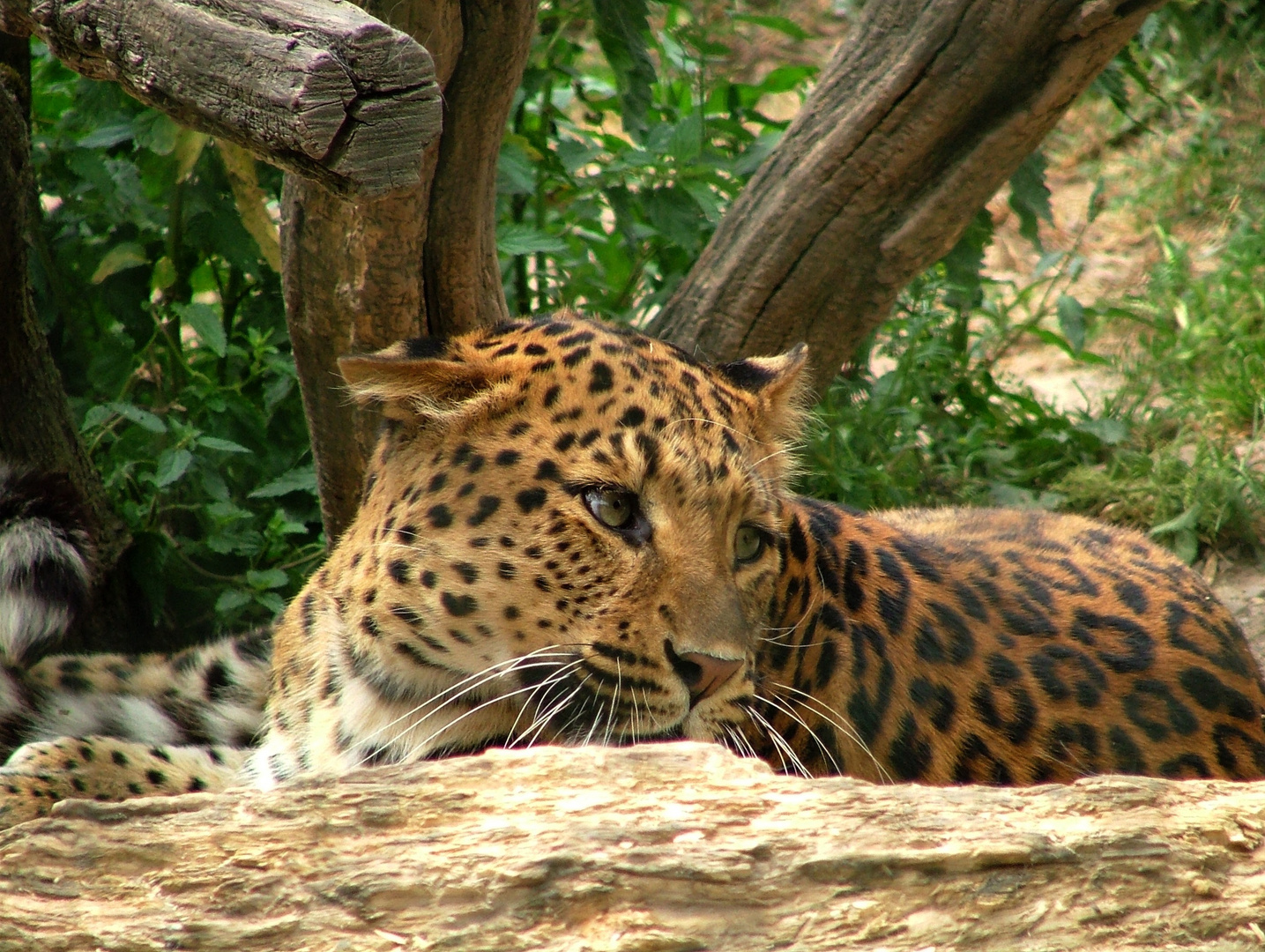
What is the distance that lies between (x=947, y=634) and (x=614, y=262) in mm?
3119

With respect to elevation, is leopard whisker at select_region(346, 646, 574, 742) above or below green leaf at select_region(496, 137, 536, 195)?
below

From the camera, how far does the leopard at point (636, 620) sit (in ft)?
11.2

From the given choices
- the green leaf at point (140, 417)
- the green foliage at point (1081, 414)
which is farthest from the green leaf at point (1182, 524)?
the green leaf at point (140, 417)

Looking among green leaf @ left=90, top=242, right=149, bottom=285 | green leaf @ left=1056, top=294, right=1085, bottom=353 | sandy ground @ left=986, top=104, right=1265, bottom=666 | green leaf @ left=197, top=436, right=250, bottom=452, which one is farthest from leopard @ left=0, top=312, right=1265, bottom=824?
sandy ground @ left=986, top=104, right=1265, bottom=666

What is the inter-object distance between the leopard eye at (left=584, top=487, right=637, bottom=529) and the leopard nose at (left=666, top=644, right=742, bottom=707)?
360 mm

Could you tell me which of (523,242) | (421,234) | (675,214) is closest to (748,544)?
(421,234)

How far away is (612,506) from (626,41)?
2155 mm

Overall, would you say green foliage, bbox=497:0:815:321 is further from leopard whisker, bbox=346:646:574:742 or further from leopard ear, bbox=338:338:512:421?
leopard whisker, bbox=346:646:574:742

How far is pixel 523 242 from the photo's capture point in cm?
518

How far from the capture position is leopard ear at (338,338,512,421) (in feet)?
11.7

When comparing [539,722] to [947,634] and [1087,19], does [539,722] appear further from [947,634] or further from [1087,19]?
[1087,19]

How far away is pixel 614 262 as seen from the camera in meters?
6.52

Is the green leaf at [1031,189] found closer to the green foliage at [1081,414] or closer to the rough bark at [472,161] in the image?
the green foliage at [1081,414]

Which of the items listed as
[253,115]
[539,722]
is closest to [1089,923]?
[539,722]
